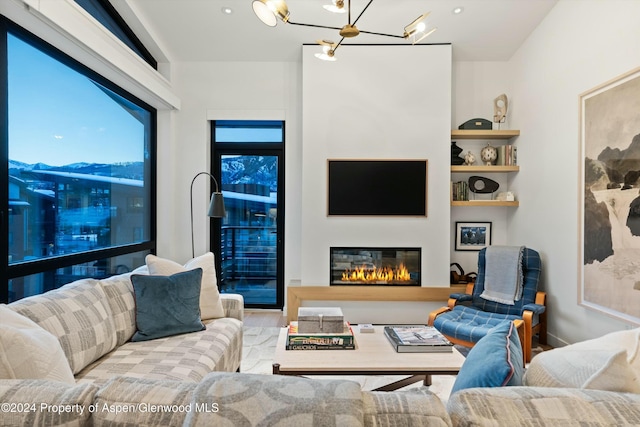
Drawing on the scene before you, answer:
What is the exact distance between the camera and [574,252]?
3016mm

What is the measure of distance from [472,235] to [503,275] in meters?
0.85

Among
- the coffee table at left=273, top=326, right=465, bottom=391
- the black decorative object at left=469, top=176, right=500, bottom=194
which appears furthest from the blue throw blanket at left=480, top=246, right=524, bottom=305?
the coffee table at left=273, top=326, right=465, bottom=391

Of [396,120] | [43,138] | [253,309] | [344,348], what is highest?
[396,120]

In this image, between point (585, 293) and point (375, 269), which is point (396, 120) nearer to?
point (375, 269)

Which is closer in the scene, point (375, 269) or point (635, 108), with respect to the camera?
point (635, 108)

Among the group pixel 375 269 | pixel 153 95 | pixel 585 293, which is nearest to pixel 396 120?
pixel 375 269

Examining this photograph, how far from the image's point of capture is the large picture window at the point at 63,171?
233cm

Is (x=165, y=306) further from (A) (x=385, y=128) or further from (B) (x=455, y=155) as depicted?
(B) (x=455, y=155)

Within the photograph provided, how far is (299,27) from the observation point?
3617 millimetres

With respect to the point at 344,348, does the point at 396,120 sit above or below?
above

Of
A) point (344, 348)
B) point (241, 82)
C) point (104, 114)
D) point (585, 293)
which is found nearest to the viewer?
point (344, 348)

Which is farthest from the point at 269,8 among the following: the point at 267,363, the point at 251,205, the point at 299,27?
the point at 251,205

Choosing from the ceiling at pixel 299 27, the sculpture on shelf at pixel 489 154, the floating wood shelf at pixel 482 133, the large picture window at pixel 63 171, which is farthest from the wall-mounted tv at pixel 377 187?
the large picture window at pixel 63 171

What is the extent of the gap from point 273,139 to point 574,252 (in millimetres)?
3347
